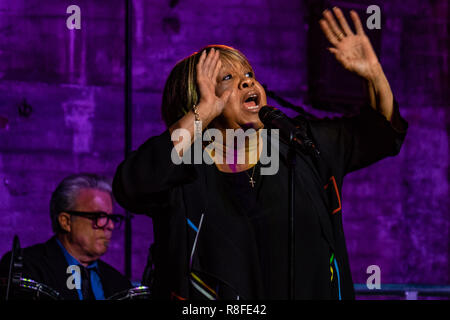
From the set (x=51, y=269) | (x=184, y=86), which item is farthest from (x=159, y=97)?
(x=184, y=86)

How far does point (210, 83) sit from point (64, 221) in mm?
1572

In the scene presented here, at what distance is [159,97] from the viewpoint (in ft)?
17.0

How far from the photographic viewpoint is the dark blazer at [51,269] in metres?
3.10

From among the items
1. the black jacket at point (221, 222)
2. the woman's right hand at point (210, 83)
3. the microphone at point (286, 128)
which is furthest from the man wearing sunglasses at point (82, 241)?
the microphone at point (286, 128)

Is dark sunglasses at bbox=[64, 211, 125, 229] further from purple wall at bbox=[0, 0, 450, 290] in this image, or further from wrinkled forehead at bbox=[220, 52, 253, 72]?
purple wall at bbox=[0, 0, 450, 290]

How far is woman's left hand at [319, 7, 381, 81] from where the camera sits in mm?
2180

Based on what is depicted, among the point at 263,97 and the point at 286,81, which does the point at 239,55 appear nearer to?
the point at 263,97

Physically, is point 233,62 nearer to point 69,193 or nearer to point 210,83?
point 210,83

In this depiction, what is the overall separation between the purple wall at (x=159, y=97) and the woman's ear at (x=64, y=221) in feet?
5.12

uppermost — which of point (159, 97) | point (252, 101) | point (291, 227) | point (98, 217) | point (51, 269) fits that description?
point (159, 97)

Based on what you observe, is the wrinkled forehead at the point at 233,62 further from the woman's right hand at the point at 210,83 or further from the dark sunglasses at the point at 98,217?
the dark sunglasses at the point at 98,217

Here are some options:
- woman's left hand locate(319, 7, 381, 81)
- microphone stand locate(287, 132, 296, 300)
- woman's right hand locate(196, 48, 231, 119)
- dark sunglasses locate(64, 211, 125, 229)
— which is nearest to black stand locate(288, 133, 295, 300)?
microphone stand locate(287, 132, 296, 300)

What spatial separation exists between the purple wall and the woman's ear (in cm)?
156
